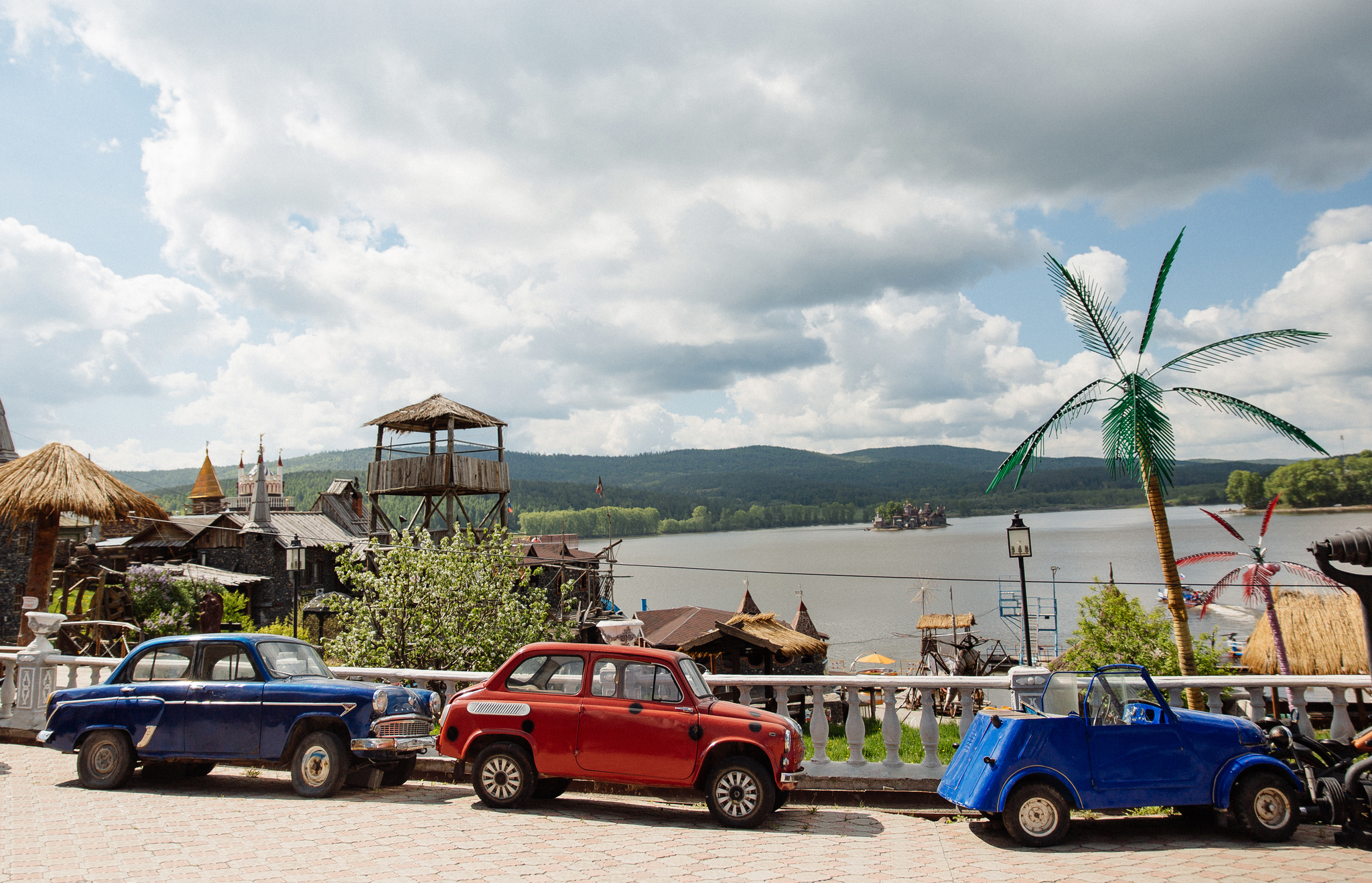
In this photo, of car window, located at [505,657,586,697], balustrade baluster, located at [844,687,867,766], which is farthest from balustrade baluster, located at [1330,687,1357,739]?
car window, located at [505,657,586,697]

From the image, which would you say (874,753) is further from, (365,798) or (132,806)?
(132,806)

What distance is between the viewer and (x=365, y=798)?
28.8 feet

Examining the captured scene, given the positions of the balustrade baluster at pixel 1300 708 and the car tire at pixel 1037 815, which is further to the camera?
the balustrade baluster at pixel 1300 708

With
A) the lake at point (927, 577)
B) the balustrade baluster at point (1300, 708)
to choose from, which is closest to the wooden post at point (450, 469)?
the lake at point (927, 577)

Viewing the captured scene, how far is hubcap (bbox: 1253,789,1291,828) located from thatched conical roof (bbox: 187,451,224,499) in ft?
278

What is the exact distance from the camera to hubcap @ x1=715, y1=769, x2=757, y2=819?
7.80 metres

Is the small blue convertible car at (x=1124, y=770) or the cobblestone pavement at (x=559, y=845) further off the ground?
the small blue convertible car at (x=1124, y=770)

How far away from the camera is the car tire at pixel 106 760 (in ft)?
30.4

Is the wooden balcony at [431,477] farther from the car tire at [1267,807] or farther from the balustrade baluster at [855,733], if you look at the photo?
the car tire at [1267,807]

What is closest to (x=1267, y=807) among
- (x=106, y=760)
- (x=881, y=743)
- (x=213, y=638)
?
(x=213, y=638)

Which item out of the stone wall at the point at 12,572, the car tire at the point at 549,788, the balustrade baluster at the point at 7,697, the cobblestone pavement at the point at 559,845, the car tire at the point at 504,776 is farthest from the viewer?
the stone wall at the point at 12,572

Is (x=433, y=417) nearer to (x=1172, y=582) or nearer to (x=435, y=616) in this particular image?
(x=435, y=616)

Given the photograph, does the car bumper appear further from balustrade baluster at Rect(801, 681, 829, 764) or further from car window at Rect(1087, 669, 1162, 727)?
car window at Rect(1087, 669, 1162, 727)

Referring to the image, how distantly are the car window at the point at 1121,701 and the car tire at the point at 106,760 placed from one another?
10205mm
